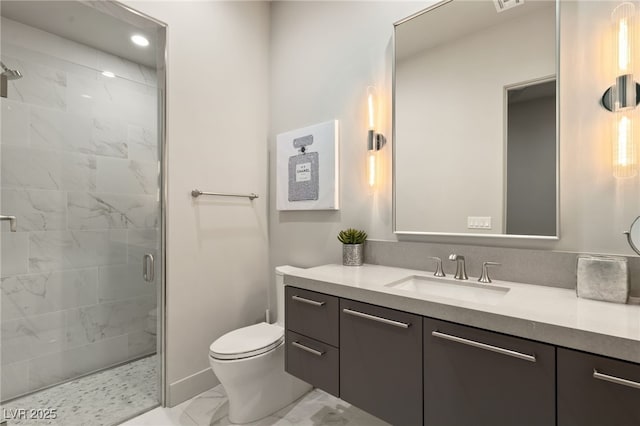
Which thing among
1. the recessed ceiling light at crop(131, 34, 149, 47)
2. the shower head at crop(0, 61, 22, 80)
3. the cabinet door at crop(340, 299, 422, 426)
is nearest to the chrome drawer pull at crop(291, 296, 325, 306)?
the cabinet door at crop(340, 299, 422, 426)

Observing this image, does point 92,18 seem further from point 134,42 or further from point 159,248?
point 159,248

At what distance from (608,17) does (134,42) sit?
2593 millimetres

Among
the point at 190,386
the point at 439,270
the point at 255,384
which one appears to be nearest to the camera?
the point at 439,270

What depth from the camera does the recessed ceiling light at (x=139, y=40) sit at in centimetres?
202

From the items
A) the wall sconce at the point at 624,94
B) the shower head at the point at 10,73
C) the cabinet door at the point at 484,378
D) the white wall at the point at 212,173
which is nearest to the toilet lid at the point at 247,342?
the white wall at the point at 212,173

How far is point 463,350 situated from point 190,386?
1720 mm

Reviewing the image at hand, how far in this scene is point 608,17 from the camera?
122cm

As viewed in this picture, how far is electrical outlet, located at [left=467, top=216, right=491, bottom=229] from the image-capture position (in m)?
1.50

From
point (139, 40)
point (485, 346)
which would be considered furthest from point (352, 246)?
point (139, 40)

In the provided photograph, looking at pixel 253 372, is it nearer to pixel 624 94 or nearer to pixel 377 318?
pixel 377 318

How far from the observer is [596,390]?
0.81m

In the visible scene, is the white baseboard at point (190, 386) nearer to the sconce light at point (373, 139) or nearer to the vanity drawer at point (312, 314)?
the vanity drawer at point (312, 314)

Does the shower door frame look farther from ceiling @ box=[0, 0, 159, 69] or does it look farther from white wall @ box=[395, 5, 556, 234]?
white wall @ box=[395, 5, 556, 234]

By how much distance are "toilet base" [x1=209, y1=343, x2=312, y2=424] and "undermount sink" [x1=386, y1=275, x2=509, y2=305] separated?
33.1 inches
